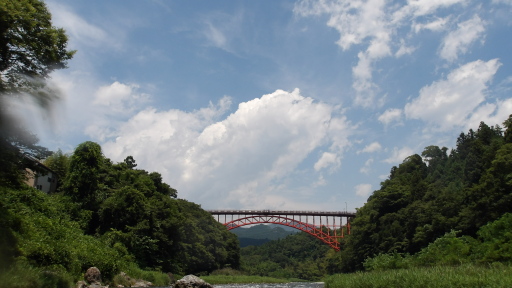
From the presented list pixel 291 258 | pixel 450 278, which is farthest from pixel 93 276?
pixel 291 258

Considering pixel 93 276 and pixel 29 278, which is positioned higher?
pixel 29 278

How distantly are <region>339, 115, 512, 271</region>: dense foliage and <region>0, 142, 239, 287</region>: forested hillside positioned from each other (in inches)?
765

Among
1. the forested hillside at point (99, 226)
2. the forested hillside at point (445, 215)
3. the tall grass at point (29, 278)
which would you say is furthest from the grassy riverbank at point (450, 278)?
the forested hillside at point (99, 226)

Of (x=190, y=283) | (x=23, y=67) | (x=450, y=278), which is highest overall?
(x=23, y=67)

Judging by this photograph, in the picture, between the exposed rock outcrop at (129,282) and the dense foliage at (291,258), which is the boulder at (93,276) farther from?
the dense foliage at (291,258)

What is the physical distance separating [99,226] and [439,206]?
32998 mm

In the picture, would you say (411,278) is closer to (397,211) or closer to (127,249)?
(127,249)

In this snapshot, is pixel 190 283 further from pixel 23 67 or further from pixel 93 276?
pixel 23 67

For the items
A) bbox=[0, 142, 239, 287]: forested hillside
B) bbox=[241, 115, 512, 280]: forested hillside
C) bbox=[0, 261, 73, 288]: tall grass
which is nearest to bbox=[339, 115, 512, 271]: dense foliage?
bbox=[241, 115, 512, 280]: forested hillside

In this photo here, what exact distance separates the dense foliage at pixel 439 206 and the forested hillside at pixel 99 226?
19427 mm

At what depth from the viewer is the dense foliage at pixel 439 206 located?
34031mm

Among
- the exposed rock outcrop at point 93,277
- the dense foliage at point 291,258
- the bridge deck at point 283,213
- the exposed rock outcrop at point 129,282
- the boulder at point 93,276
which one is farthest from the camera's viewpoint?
the dense foliage at point 291,258

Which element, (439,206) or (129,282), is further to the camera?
(439,206)

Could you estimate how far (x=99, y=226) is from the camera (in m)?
35.5
